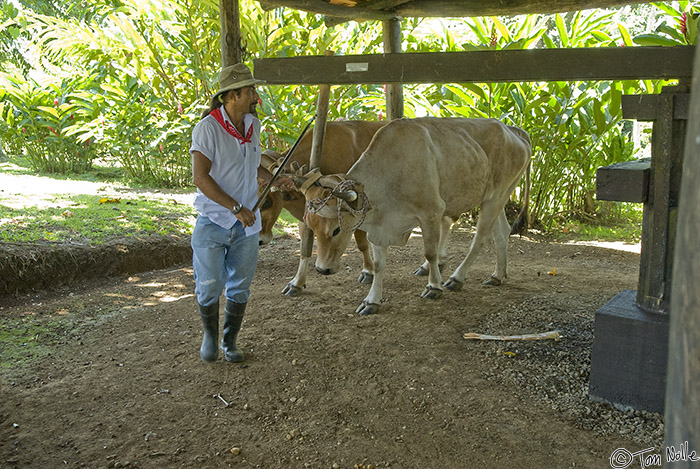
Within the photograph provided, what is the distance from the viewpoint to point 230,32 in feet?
15.9

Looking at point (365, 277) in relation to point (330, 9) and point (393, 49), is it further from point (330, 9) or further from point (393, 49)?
point (330, 9)

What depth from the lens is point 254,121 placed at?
4172 mm

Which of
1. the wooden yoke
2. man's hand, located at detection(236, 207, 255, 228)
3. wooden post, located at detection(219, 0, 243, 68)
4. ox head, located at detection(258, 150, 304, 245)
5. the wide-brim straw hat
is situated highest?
wooden post, located at detection(219, 0, 243, 68)

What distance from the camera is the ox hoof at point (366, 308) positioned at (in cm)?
539

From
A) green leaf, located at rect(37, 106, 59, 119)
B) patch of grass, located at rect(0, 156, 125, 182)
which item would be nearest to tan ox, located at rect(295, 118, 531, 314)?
patch of grass, located at rect(0, 156, 125, 182)

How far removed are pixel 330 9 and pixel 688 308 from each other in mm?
5092

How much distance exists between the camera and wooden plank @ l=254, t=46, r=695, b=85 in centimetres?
350

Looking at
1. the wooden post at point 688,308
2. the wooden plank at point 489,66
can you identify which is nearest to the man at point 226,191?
the wooden plank at point 489,66

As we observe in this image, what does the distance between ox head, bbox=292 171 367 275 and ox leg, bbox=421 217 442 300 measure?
738 millimetres

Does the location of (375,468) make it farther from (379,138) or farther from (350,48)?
(350,48)

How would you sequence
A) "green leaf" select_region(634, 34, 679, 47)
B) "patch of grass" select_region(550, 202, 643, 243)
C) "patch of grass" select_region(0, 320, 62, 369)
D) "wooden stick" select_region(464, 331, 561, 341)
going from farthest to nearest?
1. "patch of grass" select_region(550, 202, 643, 243)
2. "green leaf" select_region(634, 34, 679, 47)
3. "wooden stick" select_region(464, 331, 561, 341)
4. "patch of grass" select_region(0, 320, 62, 369)

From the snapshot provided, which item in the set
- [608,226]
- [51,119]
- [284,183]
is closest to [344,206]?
[284,183]

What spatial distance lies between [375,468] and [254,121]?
2.36m

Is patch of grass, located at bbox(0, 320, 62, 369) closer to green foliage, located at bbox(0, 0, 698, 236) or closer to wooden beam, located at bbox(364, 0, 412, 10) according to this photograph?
wooden beam, located at bbox(364, 0, 412, 10)
